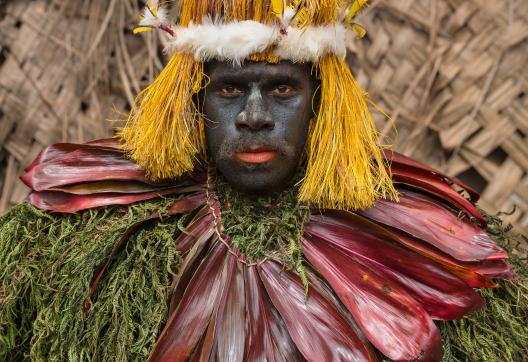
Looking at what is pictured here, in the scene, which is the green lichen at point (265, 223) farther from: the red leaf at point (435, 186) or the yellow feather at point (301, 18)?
the yellow feather at point (301, 18)

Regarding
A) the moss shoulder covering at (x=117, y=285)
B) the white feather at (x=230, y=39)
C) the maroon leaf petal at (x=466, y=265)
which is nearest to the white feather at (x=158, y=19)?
the white feather at (x=230, y=39)

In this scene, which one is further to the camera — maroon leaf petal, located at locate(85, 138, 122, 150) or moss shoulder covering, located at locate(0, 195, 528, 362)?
maroon leaf petal, located at locate(85, 138, 122, 150)

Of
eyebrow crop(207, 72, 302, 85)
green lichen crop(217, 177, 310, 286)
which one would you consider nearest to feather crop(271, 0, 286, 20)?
eyebrow crop(207, 72, 302, 85)

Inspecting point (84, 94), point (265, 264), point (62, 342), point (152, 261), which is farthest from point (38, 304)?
point (84, 94)

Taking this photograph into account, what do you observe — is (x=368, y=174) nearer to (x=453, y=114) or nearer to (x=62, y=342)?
(x=62, y=342)

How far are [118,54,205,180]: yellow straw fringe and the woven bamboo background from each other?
0.90 m

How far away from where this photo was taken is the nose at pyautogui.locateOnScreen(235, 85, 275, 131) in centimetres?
121

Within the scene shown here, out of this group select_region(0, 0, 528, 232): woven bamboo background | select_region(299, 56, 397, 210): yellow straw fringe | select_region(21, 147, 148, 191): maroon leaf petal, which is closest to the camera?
select_region(299, 56, 397, 210): yellow straw fringe

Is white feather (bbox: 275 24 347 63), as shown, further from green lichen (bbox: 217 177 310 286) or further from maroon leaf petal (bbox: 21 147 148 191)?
maroon leaf petal (bbox: 21 147 148 191)

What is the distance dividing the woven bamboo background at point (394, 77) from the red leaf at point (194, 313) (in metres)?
1.04

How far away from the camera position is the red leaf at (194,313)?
119cm

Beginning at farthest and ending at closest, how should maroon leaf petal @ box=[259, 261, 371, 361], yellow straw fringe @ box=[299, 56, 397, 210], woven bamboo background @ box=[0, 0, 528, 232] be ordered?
woven bamboo background @ box=[0, 0, 528, 232] → yellow straw fringe @ box=[299, 56, 397, 210] → maroon leaf petal @ box=[259, 261, 371, 361]

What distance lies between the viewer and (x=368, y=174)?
1281 mm

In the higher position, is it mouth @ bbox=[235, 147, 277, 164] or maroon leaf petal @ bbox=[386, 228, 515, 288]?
mouth @ bbox=[235, 147, 277, 164]
